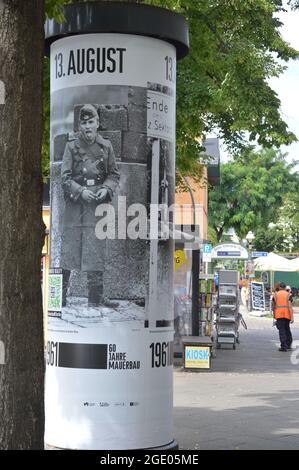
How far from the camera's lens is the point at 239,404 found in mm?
12344

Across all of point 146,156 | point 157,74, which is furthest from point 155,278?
point 157,74

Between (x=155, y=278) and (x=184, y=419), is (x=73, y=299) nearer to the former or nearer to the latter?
(x=155, y=278)

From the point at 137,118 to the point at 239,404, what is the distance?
5.94m

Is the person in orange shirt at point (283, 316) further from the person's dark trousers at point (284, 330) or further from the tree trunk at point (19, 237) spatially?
the tree trunk at point (19, 237)

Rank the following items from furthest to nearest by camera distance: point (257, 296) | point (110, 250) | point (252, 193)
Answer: point (252, 193) → point (257, 296) → point (110, 250)

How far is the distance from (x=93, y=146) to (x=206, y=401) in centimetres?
609

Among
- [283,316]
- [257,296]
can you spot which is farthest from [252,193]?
[283,316]

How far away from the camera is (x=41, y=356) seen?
5.71 m

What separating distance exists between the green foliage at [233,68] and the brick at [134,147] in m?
7.20

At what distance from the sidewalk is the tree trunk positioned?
3.52m

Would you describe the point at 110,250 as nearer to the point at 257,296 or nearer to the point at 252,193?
the point at 257,296

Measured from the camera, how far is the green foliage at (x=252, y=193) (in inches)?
2621

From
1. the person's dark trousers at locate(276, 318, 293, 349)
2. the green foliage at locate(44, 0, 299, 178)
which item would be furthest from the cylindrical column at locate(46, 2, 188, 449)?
the person's dark trousers at locate(276, 318, 293, 349)

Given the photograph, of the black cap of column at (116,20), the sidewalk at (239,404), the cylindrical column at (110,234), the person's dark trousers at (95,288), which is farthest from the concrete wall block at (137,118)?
the sidewalk at (239,404)
